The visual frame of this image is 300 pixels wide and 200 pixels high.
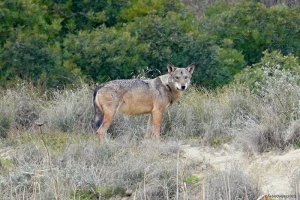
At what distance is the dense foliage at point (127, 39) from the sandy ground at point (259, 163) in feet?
13.2

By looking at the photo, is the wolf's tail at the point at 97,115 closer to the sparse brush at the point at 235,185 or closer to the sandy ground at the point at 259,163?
the sandy ground at the point at 259,163

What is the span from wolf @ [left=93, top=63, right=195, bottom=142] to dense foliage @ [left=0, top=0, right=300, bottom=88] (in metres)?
2.03

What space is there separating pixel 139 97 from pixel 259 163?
283cm

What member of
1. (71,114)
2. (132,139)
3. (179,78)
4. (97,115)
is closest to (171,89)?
(179,78)

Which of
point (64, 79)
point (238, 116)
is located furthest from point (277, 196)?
point (64, 79)

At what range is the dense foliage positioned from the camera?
1636cm

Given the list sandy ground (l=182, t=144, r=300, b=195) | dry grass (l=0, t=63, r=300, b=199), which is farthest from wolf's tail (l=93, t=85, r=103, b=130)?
sandy ground (l=182, t=144, r=300, b=195)

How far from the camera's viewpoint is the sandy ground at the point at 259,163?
10.5 meters

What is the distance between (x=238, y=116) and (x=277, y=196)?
417 cm

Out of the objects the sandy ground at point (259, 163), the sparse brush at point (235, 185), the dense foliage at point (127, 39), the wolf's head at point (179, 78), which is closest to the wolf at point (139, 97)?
the wolf's head at point (179, 78)

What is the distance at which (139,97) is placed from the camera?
1370 centimetres

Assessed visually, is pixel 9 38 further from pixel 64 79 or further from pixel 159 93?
pixel 159 93

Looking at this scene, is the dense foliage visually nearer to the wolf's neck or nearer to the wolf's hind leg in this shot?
the wolf's neck

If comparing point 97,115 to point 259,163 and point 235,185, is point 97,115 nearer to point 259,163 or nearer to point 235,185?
point 259,163
